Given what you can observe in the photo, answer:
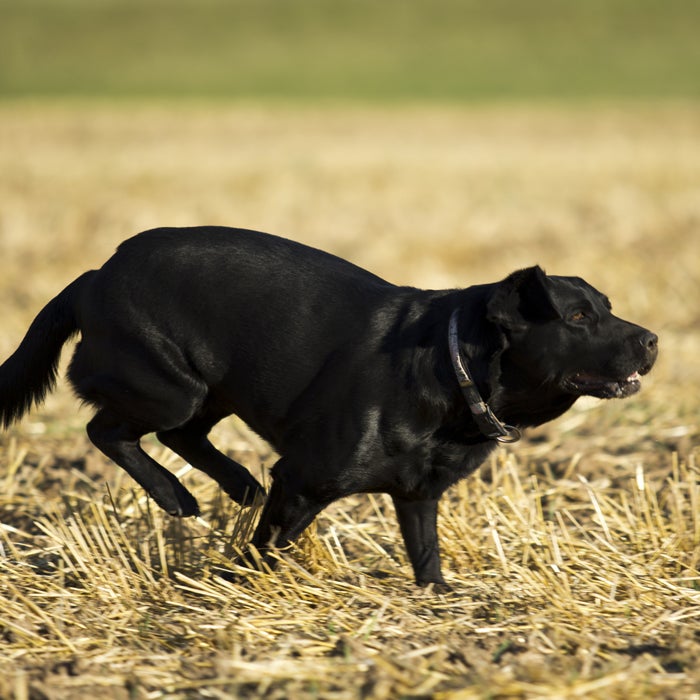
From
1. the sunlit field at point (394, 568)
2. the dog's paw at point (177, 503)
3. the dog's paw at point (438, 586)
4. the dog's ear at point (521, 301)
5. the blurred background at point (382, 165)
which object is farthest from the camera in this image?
the blurred background at point (382, 165)

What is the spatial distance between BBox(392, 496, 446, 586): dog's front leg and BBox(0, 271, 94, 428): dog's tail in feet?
5.38

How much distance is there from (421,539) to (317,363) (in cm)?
87

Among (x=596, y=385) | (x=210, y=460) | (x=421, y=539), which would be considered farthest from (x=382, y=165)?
(x=596, y=385)

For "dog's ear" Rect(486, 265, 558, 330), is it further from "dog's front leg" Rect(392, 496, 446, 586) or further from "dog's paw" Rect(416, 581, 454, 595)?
"dog's paw" Rect(416, 581, 454, 595)

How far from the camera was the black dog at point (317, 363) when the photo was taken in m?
4.26

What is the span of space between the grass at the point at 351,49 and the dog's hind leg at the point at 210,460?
157 feet

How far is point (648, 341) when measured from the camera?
4.26m

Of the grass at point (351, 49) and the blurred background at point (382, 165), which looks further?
the grass at point (351, 49)

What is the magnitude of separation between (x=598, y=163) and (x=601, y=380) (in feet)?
60.5

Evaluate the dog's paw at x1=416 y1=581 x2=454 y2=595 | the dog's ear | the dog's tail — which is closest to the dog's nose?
the dog's ear

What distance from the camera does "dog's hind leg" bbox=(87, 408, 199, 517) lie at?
15.9 feet

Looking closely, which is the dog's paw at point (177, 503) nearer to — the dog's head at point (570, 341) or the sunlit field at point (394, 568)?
the sunlit field at point (394, 568)

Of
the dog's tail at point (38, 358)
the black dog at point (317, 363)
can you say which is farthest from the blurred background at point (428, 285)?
the dog's tail at point (38, 358)

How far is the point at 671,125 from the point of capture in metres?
32.3
